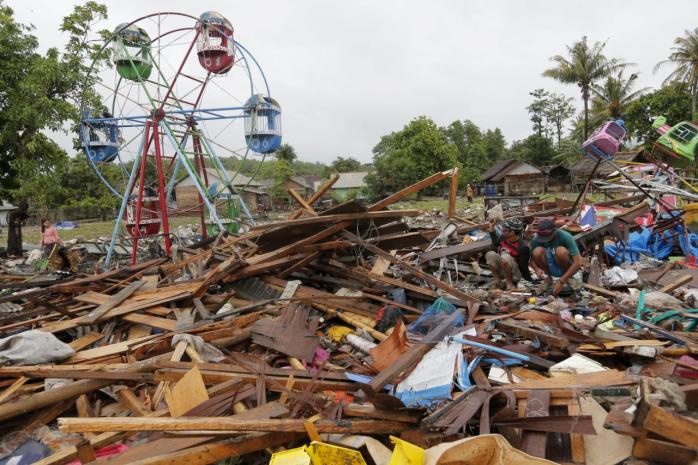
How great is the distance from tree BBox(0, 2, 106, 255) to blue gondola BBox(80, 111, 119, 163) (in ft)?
5.60

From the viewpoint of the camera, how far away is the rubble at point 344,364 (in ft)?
8.13

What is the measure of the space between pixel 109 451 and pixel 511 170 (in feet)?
142

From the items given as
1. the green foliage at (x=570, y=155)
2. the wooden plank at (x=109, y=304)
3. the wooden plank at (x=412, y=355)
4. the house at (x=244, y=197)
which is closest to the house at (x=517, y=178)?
the green foliage at (x=570, y=155)

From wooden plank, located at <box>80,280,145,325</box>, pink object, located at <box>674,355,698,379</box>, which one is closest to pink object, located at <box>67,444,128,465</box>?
wooden plank, located at <box>80,280,145,325</box>

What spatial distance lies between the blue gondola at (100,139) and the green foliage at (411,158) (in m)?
32.1

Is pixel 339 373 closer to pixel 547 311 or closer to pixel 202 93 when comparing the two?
pixel 547 311

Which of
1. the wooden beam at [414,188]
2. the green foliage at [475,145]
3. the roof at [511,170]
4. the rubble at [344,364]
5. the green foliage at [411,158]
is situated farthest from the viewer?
the green foliage at [475,145]

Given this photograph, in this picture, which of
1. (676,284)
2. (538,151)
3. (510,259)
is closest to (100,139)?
(510,259)

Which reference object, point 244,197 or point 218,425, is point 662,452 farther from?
point 244,197

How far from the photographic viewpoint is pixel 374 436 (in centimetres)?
271

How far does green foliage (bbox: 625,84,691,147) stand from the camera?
28219 mm

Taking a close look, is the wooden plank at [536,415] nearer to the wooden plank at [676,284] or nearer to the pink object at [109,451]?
the pink object at [109,451]

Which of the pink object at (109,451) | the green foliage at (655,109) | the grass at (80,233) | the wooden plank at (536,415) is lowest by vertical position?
the pink object at (109,451)

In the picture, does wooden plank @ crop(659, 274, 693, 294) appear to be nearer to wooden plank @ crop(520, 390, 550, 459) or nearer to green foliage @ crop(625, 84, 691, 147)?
wooden plank @ crop(520, 390, 550, 459)
